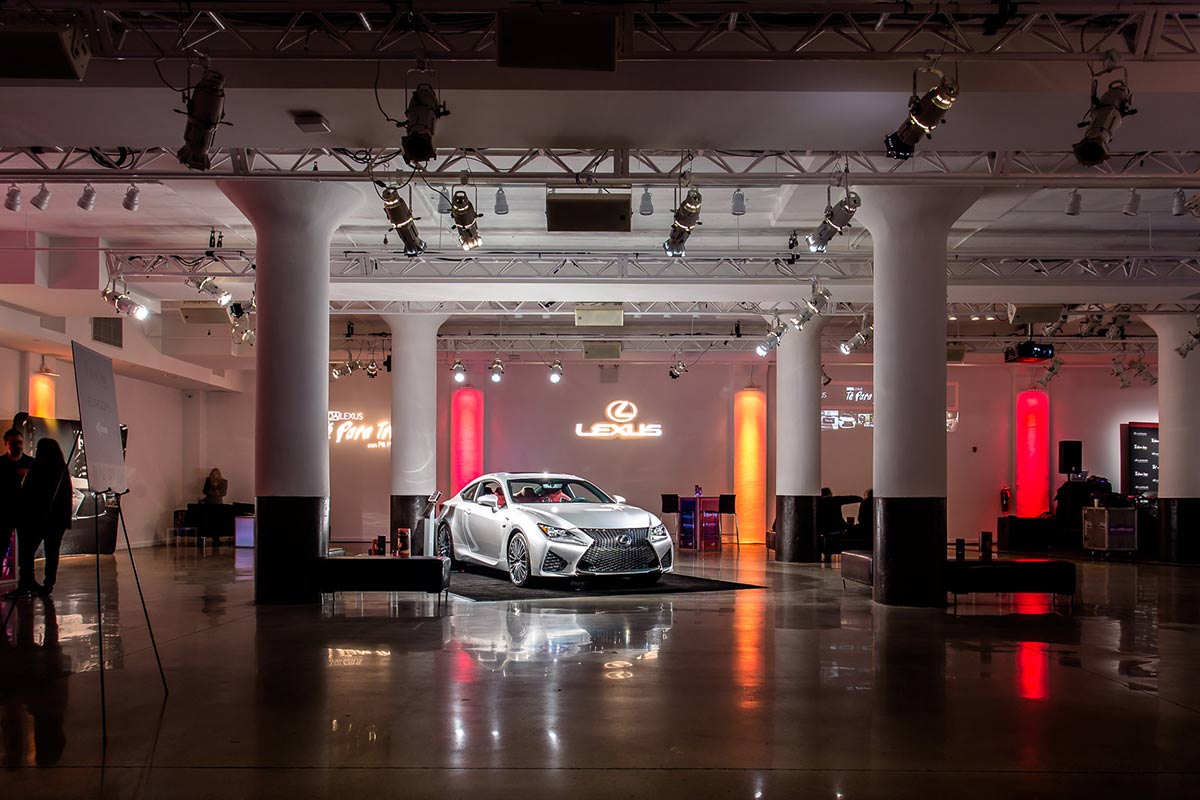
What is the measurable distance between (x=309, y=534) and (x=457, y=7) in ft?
18.5

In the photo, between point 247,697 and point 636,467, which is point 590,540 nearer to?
point 247,697

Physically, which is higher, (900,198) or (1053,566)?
(900,198)

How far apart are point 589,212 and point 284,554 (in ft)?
14.5

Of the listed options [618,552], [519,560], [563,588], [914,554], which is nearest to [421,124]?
[618,552]

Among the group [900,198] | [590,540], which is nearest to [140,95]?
[590,540]

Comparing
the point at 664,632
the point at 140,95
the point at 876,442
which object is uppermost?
the point at 140,95

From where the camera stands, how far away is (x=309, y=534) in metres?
10.4

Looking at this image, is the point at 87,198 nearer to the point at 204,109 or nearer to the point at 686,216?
the point at 204,109

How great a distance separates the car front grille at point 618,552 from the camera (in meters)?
11.2

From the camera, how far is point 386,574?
9992mm

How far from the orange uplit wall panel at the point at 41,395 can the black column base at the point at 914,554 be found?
12815 mm

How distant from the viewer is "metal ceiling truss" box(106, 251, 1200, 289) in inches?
552

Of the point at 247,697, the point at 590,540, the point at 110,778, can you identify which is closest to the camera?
the point at 110,778

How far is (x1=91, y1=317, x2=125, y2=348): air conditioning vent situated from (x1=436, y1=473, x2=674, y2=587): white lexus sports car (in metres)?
7.49
